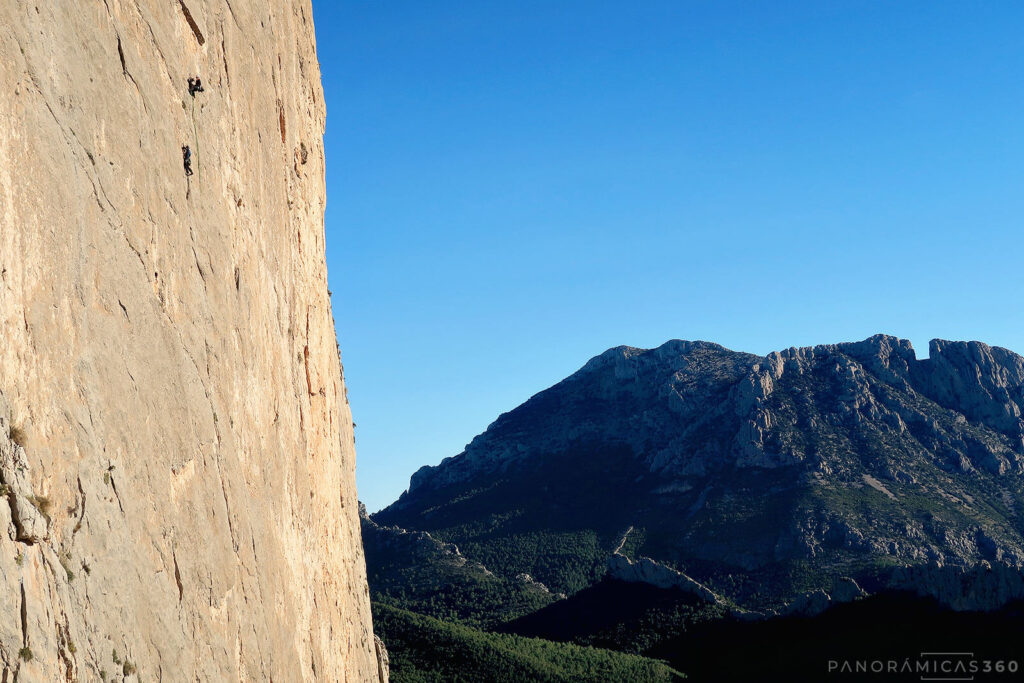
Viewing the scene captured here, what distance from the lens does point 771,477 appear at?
15062 cm

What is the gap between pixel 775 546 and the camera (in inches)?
5226

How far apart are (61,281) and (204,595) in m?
6.25

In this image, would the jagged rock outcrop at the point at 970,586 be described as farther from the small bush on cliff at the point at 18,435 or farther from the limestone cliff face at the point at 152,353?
the small bush on cliff at the point at 18,435

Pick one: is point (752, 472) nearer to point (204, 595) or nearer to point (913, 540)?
point (913, 540)

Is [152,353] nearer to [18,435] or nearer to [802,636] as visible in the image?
[18,435]

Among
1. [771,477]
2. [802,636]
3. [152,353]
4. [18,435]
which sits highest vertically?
[771,477]

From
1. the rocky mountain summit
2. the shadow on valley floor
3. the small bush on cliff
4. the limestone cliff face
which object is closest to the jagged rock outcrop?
the shadow on valley floor

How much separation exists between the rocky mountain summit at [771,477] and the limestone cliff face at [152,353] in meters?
102

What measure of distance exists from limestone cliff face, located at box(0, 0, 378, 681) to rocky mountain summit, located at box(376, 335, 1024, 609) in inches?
4022

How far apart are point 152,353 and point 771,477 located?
5669 inches

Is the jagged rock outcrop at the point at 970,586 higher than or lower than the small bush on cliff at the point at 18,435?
lower

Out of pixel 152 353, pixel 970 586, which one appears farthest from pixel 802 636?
pixel 152 353

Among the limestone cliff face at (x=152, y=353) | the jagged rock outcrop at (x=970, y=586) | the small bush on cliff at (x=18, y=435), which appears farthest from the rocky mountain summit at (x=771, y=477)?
the small bush on cliff at (x=18, y=435)

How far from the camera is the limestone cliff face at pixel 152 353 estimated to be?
1180cm
